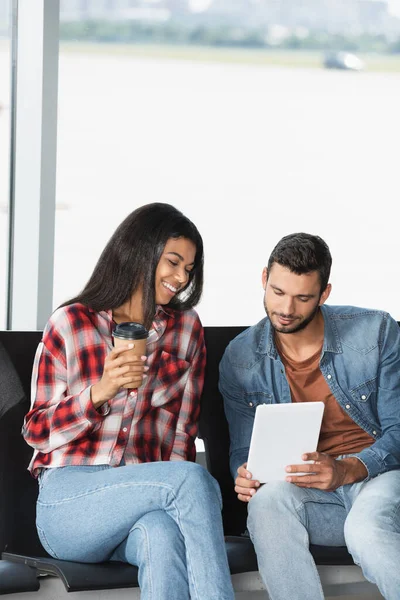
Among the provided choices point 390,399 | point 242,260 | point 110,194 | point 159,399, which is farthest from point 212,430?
point 242,260

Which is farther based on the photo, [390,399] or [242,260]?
[242,260]

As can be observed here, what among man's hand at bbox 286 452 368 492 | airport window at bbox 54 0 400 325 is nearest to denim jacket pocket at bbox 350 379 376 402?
man's hand at bbox 286 452 368 492

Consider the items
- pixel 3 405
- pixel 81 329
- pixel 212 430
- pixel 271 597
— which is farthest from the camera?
pixel 212 430

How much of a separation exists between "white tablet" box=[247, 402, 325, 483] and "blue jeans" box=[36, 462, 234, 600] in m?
0.19

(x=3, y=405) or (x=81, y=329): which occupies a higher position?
(x=81, y=329)

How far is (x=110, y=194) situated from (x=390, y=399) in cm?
248

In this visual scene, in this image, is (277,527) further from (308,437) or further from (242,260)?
(242,260)

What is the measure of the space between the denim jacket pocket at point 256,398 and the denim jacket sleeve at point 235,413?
16 mm

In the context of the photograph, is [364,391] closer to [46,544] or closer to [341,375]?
[341,375]

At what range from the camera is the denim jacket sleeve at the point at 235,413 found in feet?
9.20

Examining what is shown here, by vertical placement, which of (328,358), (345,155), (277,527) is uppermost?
(345,155)

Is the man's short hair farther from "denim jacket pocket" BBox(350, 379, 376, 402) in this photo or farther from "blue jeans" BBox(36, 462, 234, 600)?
"blue jeans" BBox(36, 462, 234, 600)

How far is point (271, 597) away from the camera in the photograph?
2.41 m

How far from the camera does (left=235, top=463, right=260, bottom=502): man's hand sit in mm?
2588
